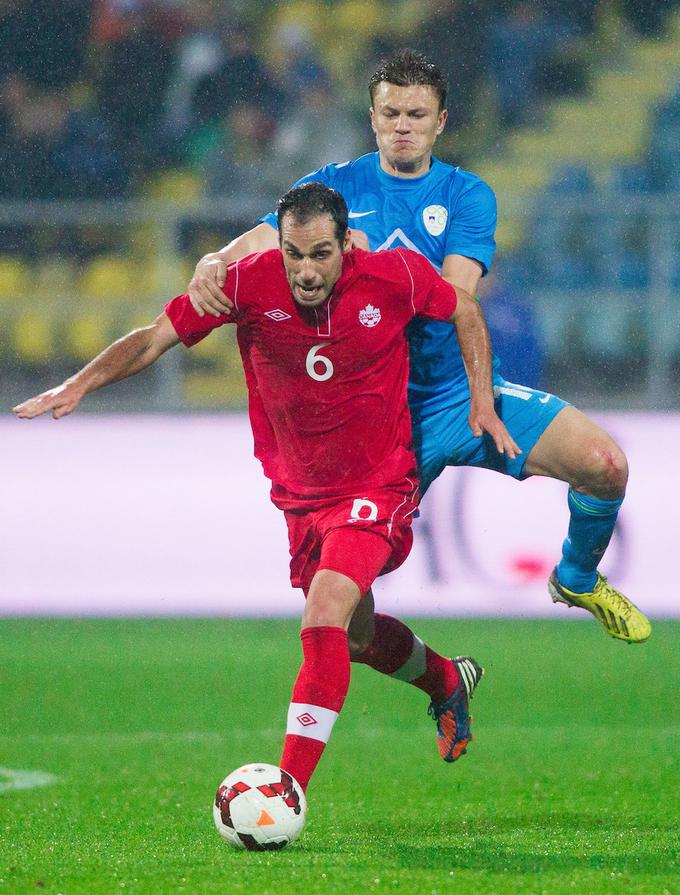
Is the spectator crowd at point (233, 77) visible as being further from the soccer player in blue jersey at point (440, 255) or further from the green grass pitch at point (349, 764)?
the soccer player in blue jersey at point (440, 255)

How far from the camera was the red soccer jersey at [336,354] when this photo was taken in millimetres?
5055

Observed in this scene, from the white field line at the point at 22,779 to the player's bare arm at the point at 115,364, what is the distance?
1.72m

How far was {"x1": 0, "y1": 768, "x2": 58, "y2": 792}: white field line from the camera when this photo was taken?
19.2 feet

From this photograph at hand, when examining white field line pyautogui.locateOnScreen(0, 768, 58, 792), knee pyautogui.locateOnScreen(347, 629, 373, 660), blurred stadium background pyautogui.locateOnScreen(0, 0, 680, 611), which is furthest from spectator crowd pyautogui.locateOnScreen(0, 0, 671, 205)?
knee pyautogui.locateOnScreen(347, 629, 373, 660)

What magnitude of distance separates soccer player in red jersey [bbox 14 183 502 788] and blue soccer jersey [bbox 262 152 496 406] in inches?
14.1

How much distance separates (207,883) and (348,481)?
1644 mm

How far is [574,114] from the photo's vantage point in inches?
519

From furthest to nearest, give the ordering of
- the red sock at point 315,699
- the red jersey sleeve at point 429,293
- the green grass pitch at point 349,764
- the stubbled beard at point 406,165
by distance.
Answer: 1. the stubbled beard at point 406,165
2. the red jersey sleeve at point 429,293
3. the red sock at point 315,699
4. the green grass pitch at point 349,764

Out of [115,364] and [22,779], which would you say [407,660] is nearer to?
[22,779]

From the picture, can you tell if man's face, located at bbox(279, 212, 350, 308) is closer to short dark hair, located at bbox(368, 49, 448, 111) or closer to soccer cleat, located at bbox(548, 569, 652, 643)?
short dark hair, located at bbox(368, 49, 448, 111)

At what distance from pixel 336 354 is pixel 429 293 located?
382 millimetres

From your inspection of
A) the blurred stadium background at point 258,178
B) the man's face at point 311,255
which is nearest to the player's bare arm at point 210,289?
the man's face at point 311,255

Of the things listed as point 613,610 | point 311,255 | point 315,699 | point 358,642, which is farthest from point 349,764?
point 311,255

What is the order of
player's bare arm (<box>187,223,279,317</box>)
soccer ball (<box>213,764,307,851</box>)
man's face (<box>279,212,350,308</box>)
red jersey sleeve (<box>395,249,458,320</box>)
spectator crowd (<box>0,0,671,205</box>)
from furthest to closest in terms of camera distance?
spectator crowd (<box>0,0,671,205</box>) < red jersey sleeve (<box>395,249,458,320</box>) < player's bare arm (<box>187,223,279,317</box>) < man's face (<box>279,212,350,308</box>) < soccer ball (<box>213,764,307,851</box>)
